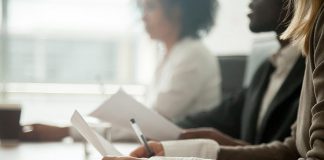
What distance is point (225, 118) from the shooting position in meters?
1.96

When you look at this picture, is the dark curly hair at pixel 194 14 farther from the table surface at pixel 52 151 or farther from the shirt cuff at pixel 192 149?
the shirt cuff at pixel 192 149

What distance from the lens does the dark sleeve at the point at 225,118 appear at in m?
1.95

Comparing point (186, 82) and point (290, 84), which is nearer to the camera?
point (290, 84)

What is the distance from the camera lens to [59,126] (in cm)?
183

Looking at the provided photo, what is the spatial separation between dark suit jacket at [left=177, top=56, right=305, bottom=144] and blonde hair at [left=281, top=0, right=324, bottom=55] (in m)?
0.44

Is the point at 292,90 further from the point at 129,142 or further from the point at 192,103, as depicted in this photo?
the point at 192,103

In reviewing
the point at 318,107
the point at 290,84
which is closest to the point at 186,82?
the point at 290,84

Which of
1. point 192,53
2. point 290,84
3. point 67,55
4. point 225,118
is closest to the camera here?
point 290,84

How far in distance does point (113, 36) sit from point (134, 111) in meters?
2.71

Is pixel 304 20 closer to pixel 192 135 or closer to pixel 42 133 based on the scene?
pixel 192 135

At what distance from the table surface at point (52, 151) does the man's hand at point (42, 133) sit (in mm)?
97

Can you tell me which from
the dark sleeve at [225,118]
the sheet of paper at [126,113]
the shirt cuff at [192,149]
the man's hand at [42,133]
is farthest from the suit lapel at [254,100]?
the man's hand at [42,133]

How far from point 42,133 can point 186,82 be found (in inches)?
26.2

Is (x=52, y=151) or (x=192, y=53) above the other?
(x=192, y=53)
